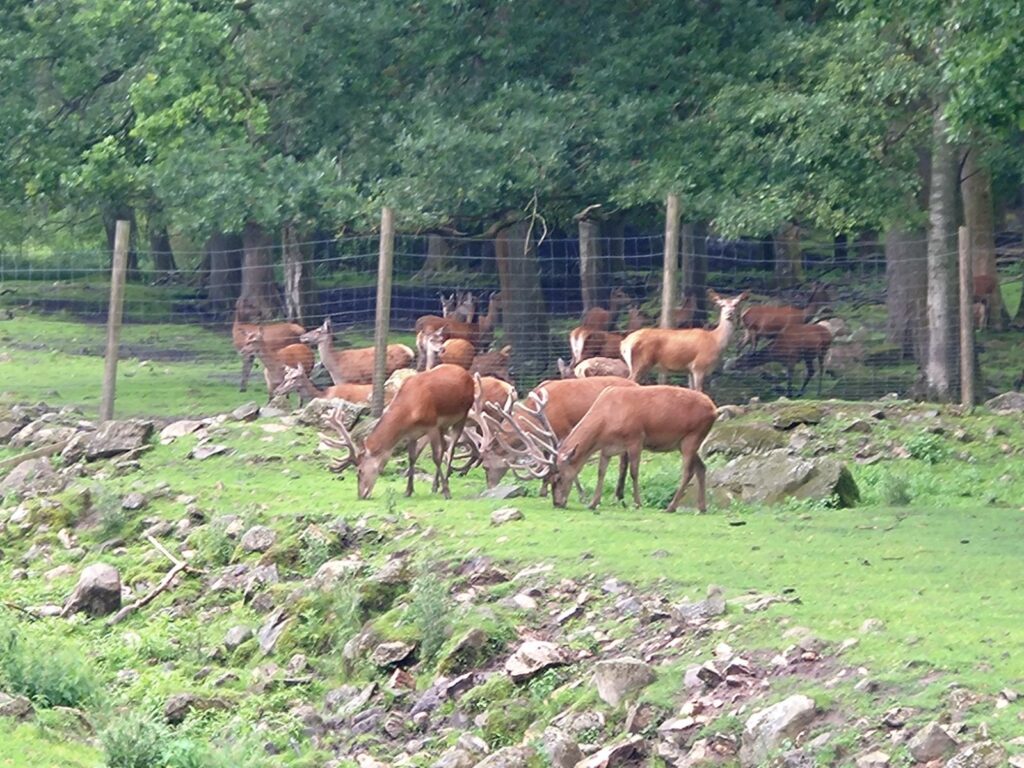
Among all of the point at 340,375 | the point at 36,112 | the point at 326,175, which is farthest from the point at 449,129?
the point at 36,112

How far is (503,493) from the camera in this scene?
1478cm

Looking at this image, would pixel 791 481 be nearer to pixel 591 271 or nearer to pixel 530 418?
pixel 530 418

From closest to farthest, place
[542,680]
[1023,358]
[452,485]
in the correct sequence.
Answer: [542,680] → [452,485] → [1023,358]

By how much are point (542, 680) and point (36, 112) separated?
1486 cm

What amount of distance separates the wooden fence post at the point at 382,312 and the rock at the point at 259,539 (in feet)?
12.1

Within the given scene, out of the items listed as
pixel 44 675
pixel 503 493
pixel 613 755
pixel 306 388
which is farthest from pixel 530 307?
pixel 613 755

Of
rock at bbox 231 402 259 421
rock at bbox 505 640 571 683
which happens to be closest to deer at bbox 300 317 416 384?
rock at bbox 231 402 259 421

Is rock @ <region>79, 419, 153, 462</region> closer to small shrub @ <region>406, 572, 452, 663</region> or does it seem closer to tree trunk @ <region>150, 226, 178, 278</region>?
small shrub @ <region>406, 572, 452, 663</region>

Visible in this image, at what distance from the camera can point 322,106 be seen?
74.9ft

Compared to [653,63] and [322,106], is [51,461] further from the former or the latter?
[653,63]

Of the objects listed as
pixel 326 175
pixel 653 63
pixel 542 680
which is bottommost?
pixel 542 680

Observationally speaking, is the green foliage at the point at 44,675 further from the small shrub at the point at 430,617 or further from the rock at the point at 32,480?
the rock at the point at 32,480

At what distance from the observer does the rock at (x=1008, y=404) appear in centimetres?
1783

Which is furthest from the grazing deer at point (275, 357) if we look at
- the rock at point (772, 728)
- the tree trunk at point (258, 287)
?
the rock at point (772, 728)
